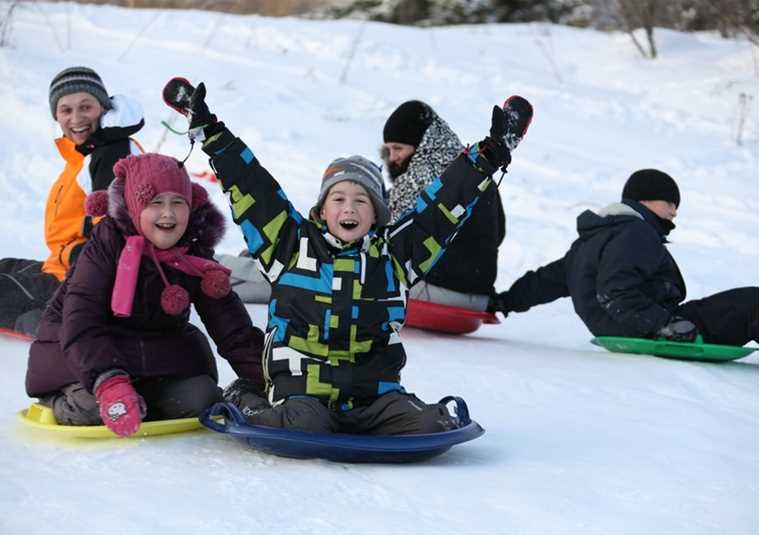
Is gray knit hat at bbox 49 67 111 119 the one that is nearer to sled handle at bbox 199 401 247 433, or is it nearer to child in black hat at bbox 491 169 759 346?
sled handle at bbox 199 401 247 433

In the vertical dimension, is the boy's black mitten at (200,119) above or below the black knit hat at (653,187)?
above

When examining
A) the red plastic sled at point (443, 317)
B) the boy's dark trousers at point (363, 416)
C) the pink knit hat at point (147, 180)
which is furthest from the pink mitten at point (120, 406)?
the red plastic sled at point (443, 317)

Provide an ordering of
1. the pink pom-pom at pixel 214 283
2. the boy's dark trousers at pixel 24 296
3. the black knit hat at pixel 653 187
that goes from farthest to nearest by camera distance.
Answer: the black knit hat at pixel 653 187, the boy's dark trousers at pixel 24 296, the pink pom-pom at pixel 214 283

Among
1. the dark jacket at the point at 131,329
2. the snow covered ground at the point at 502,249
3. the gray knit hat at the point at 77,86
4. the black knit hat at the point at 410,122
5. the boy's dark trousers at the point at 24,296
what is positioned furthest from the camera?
the black knit hat at the point at 410,122

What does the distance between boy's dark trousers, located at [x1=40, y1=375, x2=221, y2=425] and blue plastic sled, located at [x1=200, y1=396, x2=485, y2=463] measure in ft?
0.74

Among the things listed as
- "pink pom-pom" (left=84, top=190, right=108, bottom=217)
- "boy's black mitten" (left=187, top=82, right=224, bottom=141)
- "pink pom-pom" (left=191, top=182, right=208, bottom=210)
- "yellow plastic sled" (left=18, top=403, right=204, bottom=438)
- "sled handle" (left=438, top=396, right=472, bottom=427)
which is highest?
"boy's black mitten" (left=187, top=82, right=224, bottom=141)

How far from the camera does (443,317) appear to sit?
207 inches

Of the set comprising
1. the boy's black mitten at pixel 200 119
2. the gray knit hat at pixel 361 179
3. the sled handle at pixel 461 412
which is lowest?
the sled handle at pixel 461 412

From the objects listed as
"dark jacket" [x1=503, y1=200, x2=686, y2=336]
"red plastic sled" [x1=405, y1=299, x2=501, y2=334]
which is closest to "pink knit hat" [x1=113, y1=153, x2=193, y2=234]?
"red plastic sled" [x1=405, y1=299, x2=501, y2=334]

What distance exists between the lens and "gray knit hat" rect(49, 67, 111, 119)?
Answer: 461cm

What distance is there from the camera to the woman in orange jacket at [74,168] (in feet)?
14.9

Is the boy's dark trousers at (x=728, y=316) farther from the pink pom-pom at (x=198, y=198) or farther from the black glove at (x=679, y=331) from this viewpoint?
the pink pom-pom at (x=198, y=198)

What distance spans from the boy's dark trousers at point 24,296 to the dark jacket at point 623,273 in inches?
85.8

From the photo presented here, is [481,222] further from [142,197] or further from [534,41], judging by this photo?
[534,41]
